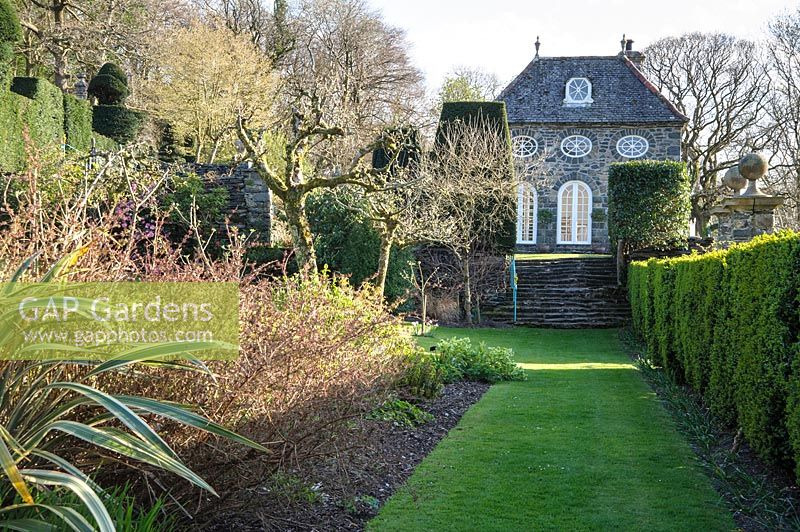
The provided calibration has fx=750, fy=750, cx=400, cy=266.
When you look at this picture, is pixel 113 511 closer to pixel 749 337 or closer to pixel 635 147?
pixel 749 337

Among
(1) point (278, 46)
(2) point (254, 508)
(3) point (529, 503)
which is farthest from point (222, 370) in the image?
(1) point (278, 46)

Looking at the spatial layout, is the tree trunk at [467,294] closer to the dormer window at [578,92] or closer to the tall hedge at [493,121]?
the tall hedge at [493,121]

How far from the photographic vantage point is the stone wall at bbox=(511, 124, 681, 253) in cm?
2534

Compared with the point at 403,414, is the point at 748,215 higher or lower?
higher

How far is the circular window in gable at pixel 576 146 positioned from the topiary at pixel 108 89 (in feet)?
46.9

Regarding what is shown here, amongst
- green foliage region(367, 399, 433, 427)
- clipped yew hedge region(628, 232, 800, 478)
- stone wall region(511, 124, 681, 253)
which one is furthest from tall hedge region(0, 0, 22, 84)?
stone wall region(511, 124, 681, 253)

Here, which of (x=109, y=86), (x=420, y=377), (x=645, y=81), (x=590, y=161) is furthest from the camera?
(x=645, y=81)

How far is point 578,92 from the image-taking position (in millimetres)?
26219

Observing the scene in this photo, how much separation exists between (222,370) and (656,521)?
262cm

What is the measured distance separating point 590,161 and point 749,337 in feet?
68.8

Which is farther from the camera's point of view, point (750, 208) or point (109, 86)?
point (109, 86)

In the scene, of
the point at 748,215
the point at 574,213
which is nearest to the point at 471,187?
the point at 748,215

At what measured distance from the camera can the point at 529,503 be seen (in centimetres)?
463

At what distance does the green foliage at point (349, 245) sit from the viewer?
1636cm
